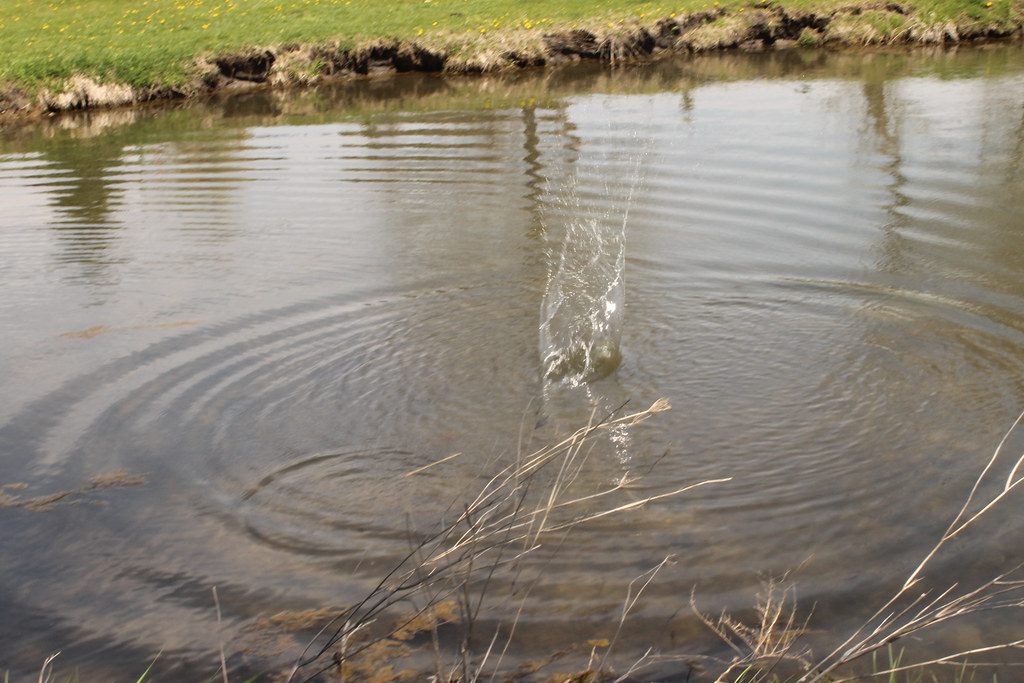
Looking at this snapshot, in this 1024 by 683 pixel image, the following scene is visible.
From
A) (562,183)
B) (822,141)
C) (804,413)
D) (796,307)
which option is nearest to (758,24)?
(822,141)

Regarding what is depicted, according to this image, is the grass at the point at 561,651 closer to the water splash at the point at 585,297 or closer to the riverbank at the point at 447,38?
the water splash at the point at 585,297

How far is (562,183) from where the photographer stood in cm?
974

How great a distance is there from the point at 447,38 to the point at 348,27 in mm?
2249

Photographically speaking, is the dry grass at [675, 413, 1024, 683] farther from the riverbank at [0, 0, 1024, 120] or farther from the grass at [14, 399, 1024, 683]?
the riverbank at [0, 0, 1024, 120]

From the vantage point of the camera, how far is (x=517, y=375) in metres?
5.46

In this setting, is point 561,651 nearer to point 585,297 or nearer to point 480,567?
point 480,567

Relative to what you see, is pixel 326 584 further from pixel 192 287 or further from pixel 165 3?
pixel 165 3

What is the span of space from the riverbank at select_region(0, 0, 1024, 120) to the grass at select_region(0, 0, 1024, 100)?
0.03 m

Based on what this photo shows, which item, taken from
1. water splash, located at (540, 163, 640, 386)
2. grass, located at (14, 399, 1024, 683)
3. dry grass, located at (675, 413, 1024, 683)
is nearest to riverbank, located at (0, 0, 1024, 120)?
water splash, located at (540, 163, 640, 386)

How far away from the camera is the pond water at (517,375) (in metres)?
3.59

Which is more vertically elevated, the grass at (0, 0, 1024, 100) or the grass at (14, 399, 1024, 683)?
the grass at (0, 0, 1024, 100)

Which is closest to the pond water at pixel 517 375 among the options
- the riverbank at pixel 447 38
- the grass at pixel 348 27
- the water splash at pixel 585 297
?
the water splash at pixel 585 297

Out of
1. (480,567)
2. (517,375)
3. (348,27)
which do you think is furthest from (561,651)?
(348,27)

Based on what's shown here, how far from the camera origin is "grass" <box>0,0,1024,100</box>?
1816 centimetres
